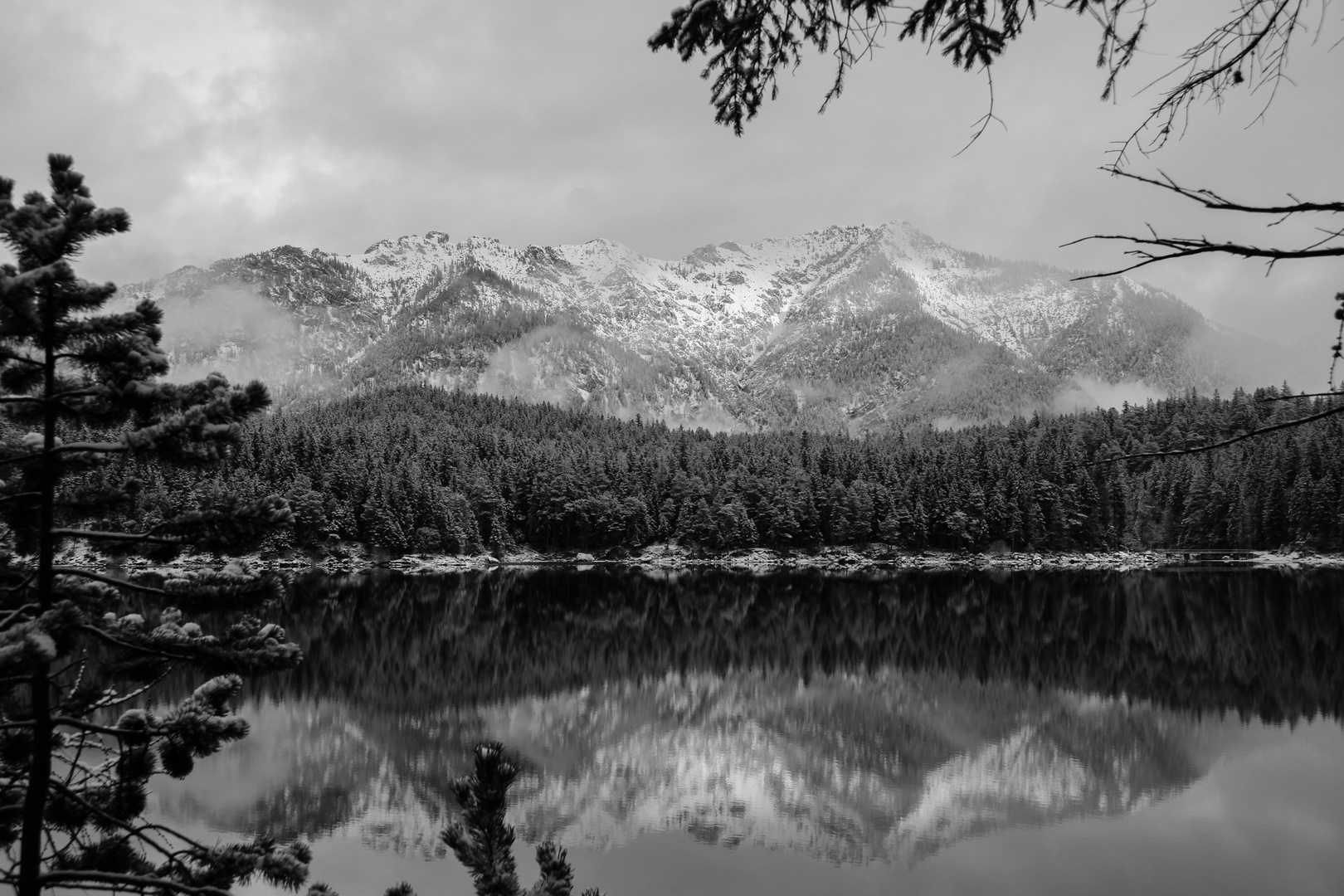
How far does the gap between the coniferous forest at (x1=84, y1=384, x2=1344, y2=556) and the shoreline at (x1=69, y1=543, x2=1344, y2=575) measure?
1.32 metres

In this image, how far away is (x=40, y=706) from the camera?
5719mm

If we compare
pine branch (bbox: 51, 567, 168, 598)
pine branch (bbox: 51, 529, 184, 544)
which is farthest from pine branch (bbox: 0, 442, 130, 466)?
pine branch (bbox: 51, 567, 168, 598)

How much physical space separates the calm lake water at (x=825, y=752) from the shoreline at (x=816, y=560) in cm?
4429

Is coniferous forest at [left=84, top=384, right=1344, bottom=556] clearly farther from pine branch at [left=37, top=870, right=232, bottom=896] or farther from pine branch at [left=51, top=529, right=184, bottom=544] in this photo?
pine branch at [left=37, top=870, right=232, bottom=896]

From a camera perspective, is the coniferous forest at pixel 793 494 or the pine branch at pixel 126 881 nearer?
the pine branch at pixel 126 881

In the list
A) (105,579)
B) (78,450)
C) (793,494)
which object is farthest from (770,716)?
(793,494)

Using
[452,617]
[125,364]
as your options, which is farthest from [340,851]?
[452,617]

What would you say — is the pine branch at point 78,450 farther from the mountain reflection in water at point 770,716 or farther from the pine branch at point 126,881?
the mountain reflection in water at point 770,716

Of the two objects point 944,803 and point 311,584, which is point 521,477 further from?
point 944,803

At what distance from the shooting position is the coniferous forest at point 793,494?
94.4 meters

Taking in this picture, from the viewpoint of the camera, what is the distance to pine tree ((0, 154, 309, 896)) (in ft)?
18.9

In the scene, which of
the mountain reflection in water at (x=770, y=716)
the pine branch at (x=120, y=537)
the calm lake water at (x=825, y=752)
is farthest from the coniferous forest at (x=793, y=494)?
the pine branch at (x=120, y=537)

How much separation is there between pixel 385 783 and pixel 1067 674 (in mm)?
25438

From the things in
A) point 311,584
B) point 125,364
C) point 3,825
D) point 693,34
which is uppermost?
point 693,34
